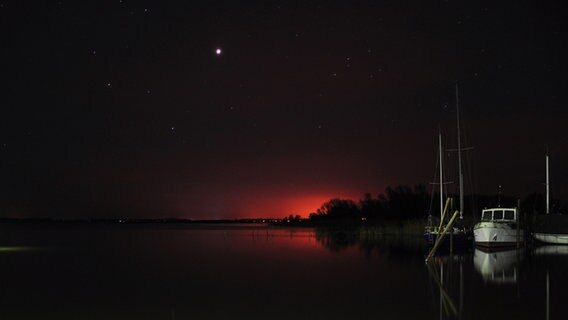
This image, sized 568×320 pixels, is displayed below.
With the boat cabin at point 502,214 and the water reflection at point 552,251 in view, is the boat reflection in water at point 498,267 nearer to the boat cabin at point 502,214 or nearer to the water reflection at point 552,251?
the water reflection at point 552,251

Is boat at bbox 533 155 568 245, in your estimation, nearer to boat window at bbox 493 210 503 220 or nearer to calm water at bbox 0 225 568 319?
boat window at bbox 493 210 503 220

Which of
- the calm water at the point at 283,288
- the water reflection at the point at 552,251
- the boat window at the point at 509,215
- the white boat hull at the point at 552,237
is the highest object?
the boat window at the point at 509,215

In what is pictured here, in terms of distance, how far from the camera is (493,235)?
48.8m

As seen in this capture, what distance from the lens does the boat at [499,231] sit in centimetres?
4869

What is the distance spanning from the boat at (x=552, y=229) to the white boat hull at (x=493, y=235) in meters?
8.07

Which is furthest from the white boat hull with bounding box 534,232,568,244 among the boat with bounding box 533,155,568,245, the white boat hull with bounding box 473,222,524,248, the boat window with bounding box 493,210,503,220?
the white boat hull with bounding box 473,222,524,248

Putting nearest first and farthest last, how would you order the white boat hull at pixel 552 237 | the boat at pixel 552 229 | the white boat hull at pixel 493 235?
the white boat hull at pixel 493 235 → the white boat hull at pixel 552 237 → the boat at pixel 552 229

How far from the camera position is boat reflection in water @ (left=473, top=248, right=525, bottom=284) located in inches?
1112

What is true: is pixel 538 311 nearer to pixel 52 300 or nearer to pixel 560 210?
pixel 52 300

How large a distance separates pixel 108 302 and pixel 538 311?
12.6m

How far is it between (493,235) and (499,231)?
0.75m

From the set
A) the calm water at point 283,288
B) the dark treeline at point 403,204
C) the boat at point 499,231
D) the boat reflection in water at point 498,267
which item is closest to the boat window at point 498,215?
the boat at point 499,231

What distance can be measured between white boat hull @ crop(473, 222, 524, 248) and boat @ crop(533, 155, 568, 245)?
8071 mm

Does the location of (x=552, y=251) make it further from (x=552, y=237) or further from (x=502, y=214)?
(x=552, y=237)
